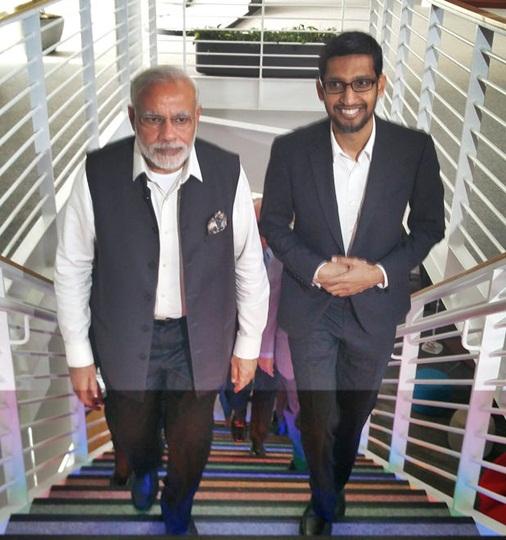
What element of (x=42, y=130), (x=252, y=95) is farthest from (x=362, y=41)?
(x=252, y=95)

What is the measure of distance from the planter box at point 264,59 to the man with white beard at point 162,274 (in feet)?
12.9

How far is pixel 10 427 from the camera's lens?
1973 millimetres

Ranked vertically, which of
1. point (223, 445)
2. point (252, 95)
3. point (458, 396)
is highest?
point (252, 95)

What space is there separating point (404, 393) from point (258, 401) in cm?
53

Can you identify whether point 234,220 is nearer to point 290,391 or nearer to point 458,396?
point 290,391

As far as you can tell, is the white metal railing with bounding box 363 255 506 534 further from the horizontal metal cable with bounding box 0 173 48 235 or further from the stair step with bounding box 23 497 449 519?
the horizontal metal cable with bounding box 0 173 48 235

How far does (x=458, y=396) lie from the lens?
5.41 m

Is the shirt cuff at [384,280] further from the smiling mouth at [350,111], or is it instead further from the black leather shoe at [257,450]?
the black leather shoe at [257,450]

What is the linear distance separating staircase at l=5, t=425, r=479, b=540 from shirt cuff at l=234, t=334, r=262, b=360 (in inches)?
20.0

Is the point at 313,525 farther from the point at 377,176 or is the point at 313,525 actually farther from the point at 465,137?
the point at 465,137

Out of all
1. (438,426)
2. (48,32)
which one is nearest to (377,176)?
(438,426)

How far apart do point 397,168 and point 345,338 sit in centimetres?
46

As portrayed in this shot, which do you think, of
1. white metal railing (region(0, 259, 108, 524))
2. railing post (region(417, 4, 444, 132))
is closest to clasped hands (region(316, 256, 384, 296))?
white metal railing (region(0, 259, 108, 524))

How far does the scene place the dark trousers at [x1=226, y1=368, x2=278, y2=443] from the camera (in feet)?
8.02
